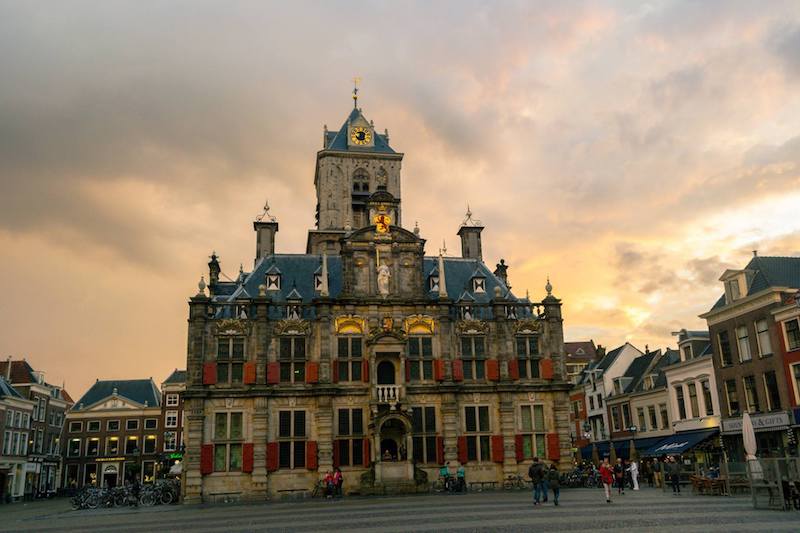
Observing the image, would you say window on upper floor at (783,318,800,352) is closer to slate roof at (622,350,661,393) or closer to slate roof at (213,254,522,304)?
slate roof at (213,254,522,304)

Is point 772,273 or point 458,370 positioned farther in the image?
point 458,370

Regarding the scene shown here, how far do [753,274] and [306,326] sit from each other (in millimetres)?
27738

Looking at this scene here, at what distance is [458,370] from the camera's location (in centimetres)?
4153

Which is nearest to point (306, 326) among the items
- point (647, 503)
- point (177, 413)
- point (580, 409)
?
point (647, 503)

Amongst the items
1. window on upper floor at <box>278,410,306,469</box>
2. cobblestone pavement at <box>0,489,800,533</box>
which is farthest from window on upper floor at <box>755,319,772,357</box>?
window on upper floor at <box>278,410,306,469</box>

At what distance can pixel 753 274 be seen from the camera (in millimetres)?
38906

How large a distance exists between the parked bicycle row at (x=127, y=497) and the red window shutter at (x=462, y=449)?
56.7 feet

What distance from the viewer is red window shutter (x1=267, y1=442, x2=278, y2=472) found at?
125 ft

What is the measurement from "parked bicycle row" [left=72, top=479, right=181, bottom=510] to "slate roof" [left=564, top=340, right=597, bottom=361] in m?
60.9

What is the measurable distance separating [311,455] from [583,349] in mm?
62120

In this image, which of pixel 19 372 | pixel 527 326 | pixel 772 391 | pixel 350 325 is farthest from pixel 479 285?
pixel 19 372

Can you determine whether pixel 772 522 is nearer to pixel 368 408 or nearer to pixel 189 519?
pixel 189 519

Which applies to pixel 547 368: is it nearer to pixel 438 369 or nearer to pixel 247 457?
pixel 438 369

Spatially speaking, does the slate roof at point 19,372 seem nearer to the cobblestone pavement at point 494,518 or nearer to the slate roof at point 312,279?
the slate roof at point 312,279
